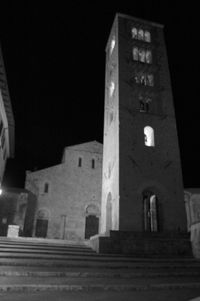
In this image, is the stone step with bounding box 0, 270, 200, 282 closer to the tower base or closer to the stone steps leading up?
the stone steps leading up

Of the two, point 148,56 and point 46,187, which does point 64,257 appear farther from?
point 46,187

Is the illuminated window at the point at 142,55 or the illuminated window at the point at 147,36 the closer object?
the illuminated window at the point at 142,55

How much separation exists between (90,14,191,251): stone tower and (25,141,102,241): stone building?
336 inches

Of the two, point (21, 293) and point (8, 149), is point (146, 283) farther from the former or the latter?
point (8, 149)

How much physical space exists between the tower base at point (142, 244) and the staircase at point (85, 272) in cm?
158

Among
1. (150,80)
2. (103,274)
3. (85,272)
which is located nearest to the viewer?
(85,272)

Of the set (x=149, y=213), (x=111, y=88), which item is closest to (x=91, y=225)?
(x=149, y=213)

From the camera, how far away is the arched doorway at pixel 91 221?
25891mm

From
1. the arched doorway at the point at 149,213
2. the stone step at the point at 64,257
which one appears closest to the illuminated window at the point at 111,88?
the arched doorway at the point at 149,213

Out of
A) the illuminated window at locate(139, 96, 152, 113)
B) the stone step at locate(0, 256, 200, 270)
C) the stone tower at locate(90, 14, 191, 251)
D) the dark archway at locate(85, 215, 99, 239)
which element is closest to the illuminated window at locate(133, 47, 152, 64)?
the stone tower at locate(90, 14, 191, 251)

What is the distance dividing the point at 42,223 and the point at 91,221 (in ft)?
16.6

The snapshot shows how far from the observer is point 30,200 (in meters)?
25.8

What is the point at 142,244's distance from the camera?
1217 centimetres

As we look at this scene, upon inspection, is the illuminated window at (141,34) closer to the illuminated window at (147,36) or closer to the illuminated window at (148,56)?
the illuminated window at (147,36)
